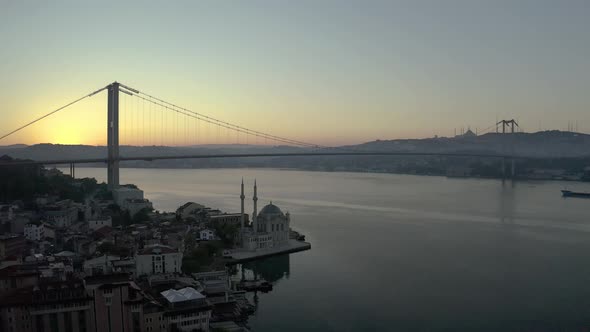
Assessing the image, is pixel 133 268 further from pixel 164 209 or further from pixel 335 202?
pixel 335 202

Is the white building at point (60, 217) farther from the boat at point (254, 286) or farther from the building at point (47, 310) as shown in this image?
the building at point (47, 310)

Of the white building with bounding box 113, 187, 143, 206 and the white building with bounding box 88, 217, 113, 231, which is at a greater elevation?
the white building with bounding box 113, 187, 143, 206

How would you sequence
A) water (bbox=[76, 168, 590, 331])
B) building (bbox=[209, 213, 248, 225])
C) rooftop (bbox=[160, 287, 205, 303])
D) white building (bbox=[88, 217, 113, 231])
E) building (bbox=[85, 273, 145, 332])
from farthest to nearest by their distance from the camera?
building (bbox=[209, 213, 248, 225]), white building (bbox=[88, 217, 113, 231]), water (bbox=[76, 168, 590, 331]), rooftop (bbox=[160, 287, 205, 303]), building (bbox=[85, 273, 145, 332])

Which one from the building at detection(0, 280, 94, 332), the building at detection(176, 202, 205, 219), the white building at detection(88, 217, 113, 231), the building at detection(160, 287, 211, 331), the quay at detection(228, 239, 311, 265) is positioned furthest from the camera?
the building at detection(176, 202, 205, 219)

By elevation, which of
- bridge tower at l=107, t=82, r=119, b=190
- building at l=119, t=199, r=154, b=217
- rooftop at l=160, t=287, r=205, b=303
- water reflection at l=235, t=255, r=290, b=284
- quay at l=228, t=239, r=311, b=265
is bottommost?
water reflection at l=235, t=255, r=290, b=284

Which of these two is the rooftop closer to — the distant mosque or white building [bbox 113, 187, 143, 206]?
the distant mosque

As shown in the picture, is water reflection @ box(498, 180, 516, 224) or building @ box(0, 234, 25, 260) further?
water reflection @ box(498, 180, 516, 224)

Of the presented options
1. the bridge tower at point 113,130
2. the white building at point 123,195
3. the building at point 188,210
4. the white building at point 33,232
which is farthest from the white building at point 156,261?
the bridge tower at point 113,130

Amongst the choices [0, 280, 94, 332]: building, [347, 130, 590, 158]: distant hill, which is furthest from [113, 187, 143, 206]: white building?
[347, 130, 590, 158]: distant hill
